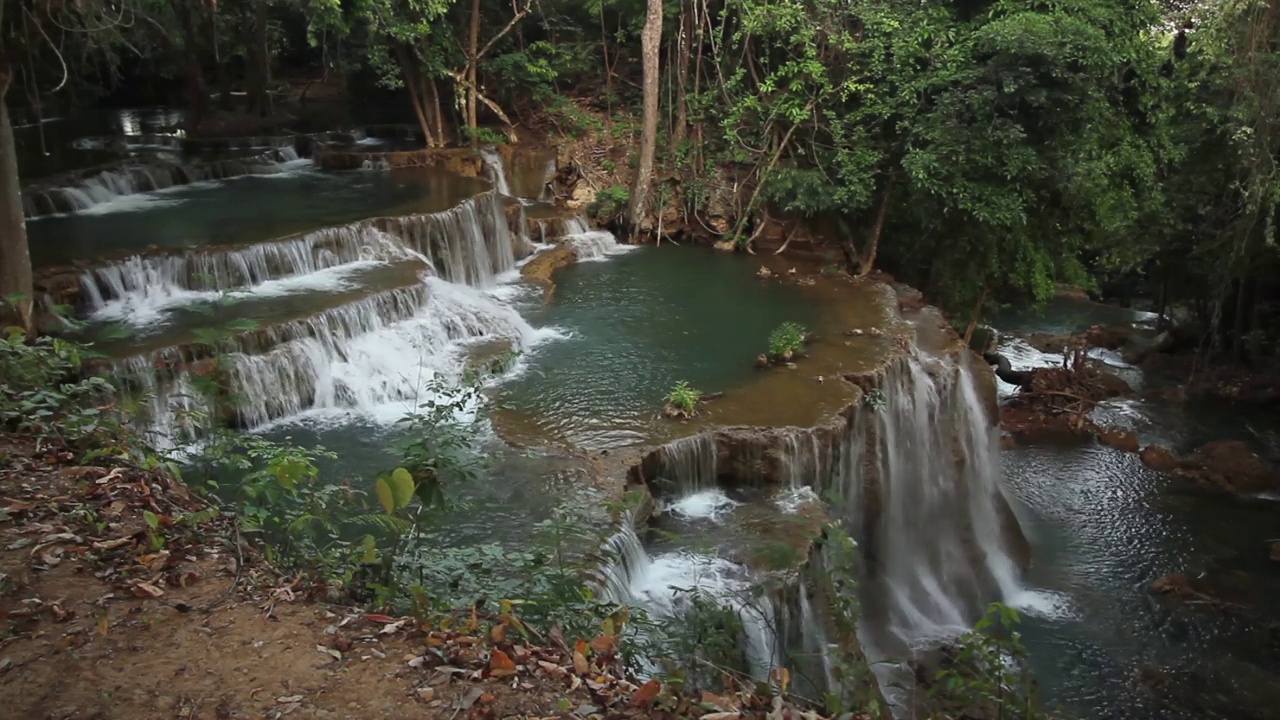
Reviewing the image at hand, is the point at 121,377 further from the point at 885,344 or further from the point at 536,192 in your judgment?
the point at 536,192

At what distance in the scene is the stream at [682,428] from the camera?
778cm

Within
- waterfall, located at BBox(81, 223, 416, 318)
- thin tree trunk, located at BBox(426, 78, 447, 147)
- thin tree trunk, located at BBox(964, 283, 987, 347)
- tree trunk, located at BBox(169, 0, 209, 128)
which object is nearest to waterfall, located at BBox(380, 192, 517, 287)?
waterfall, located at BBox(81, 223, 416, 318)

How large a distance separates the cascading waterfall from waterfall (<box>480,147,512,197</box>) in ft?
12.6

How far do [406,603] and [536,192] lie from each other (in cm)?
1356

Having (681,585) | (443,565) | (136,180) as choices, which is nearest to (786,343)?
(681,585)

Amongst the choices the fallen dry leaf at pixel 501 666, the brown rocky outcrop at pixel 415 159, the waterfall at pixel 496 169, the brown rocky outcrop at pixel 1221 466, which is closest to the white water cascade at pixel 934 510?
the brown rocky outcrop at pixel 1221 466

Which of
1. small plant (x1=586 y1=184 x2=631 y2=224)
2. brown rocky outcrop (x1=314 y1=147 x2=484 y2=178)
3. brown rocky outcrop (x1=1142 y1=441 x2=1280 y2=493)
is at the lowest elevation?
brown rocky outcrop (x1=1142 y1=441 x2=1280 y2=493)

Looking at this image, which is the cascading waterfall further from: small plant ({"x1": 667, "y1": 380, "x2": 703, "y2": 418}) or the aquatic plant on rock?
the aquatic plant on rock

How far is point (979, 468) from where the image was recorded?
1154 centimetres

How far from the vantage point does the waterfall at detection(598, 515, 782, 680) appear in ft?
21.1

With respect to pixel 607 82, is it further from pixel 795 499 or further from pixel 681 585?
pixel 681 585

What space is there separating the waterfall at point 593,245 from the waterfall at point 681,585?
8.73 metres

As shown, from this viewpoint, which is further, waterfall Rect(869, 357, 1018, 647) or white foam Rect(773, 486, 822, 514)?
waterfall Rect(869, 357, 1018, 647)

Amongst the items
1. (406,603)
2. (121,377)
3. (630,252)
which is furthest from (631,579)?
A: (630,252)
